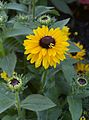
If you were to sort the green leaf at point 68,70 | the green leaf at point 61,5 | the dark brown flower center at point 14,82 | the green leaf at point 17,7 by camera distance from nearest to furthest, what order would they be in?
1. the dark brown flower center at point 14,82
2. the green leaf at point 68,70
3. the green leaf at point 17,7
4. the green leaf at point 61,5

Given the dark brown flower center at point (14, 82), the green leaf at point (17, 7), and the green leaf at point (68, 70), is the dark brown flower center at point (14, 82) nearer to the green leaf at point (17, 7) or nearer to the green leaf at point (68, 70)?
the green leaf at point (68, 70)

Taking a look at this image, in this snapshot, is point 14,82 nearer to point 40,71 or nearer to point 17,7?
point 40,71

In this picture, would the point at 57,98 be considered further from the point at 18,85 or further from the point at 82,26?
the point at 82,26

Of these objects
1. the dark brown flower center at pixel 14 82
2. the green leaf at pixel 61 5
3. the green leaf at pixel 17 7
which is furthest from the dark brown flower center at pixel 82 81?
the green leaf at pixel 61 5

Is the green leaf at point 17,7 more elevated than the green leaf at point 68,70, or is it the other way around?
the green leaf at point 17,7

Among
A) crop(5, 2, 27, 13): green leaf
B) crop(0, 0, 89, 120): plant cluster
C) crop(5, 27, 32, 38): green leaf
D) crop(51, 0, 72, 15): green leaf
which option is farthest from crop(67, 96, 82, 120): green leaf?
crop(51, 0, 72, 15): green leaf

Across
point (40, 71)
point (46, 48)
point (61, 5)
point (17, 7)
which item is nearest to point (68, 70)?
point (40, 71)
